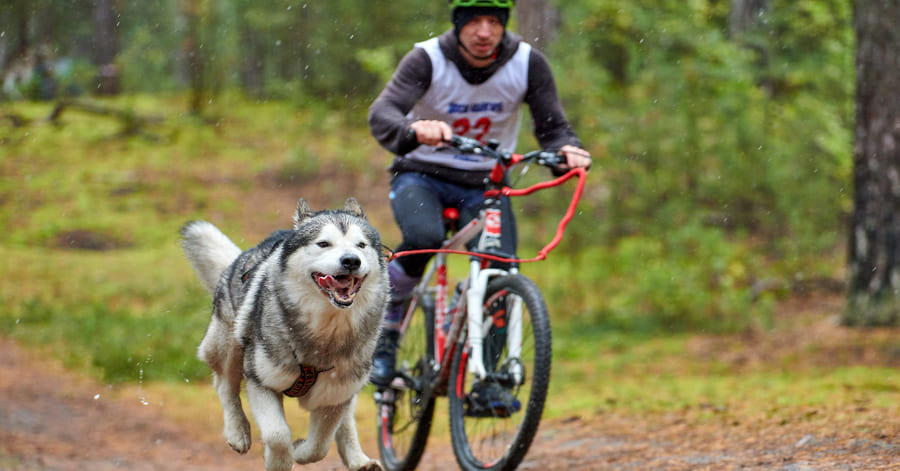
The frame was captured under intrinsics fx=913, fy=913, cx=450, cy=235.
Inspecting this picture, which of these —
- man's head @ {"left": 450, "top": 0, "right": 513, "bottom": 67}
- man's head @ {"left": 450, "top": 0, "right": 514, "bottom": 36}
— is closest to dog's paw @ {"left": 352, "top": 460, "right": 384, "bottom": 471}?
man's head @ {"left": 450, "top": 0, "right": 513, "bottom": 67}

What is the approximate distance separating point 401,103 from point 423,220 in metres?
0.65

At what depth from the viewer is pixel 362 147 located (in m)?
21.7

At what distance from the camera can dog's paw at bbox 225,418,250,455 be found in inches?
171

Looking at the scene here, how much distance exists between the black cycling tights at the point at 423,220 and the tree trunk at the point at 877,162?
5.36 meters

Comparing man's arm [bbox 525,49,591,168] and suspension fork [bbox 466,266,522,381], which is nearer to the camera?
suspension fork [bbox 466,266,522,381]

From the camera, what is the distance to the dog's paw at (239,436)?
4.34 meters

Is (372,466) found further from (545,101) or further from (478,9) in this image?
(478,9)

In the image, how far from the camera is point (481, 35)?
16.2ft

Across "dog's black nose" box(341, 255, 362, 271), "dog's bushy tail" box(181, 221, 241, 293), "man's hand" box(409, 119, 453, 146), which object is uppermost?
"man's hand" box(409, 119, 453, 146)

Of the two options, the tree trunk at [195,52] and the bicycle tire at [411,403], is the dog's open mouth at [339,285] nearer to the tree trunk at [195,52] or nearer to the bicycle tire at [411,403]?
the bicycle tire at [411,403]

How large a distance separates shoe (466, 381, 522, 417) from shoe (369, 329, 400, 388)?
2.98 feet

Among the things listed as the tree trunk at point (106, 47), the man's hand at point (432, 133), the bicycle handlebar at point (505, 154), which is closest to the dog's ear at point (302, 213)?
the man's hand at point (432, 133)

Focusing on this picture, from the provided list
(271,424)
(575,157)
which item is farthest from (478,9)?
(271,424)

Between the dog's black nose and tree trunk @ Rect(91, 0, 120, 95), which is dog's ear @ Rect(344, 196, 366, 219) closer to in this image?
the dog's black nose
